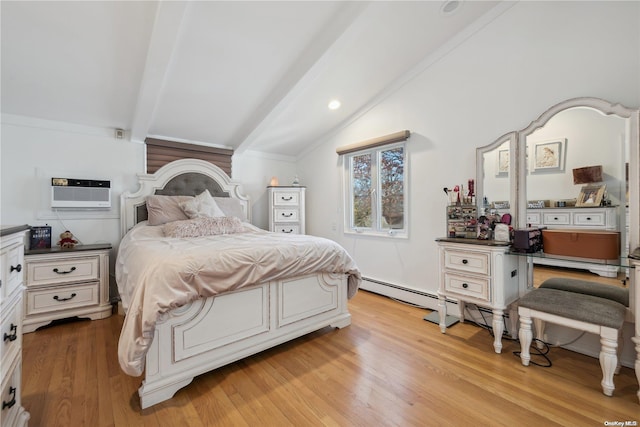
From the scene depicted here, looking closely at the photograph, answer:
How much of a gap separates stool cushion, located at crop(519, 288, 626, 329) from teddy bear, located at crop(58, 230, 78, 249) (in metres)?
4.00

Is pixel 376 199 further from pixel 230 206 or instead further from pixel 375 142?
A: pixel 230 206

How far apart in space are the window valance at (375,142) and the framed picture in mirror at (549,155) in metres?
1.21

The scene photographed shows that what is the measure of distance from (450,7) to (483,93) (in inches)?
30.6

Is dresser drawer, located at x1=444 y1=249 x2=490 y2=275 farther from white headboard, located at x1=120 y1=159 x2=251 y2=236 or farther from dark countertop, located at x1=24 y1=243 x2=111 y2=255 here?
dark countertop, located at x1=24 y1=243 x2=111 y2=255

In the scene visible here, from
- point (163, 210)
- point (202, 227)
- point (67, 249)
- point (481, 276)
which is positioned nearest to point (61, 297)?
point (67, 249)

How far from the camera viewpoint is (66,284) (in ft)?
8.44

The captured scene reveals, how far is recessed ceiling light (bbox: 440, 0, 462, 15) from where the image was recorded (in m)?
2.23

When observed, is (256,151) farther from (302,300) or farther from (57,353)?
(57,353)

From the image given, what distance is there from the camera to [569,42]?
6.79 feet

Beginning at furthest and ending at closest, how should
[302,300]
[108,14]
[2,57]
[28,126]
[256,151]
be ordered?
1. [256,151]
2. [28,126]
3. [302,300]
4. [2,57]
5. [108,14]

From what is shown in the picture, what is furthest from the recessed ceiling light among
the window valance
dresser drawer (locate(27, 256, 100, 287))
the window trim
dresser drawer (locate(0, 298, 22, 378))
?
dresser drawer (locate(27, 256, 100, 287))

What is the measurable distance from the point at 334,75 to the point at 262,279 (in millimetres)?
2182

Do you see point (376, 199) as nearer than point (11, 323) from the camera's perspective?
No

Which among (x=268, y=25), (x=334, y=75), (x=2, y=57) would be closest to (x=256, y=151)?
(x=334, y=75)
